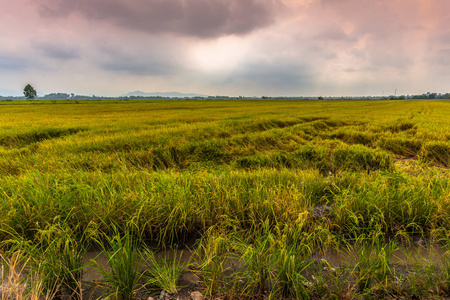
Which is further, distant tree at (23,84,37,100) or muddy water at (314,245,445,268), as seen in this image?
distant tree at (23,84,37,100)

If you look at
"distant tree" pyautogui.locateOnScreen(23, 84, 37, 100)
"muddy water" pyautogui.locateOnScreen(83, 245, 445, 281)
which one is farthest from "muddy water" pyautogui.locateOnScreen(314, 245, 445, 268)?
"distant tree" pyautogui.locateOnScreen(23, 84, 37, 100)

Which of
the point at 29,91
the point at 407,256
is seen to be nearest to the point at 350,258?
the point at 407,256

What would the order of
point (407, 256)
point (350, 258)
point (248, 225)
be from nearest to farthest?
point (407, 256), point (350, 258), point (248, 225)

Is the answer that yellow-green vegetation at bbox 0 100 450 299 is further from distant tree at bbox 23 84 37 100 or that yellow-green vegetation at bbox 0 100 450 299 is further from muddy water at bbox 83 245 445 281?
distant tree at bbox 23 84 37 100

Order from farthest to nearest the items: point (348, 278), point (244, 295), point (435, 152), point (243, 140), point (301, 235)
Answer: point (243, 140)
point (435, 152)
point (301, 235)
point (348, 278)
point (244, 295)

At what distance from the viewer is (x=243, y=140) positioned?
7.24 metres

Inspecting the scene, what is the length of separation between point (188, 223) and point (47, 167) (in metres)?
4.07

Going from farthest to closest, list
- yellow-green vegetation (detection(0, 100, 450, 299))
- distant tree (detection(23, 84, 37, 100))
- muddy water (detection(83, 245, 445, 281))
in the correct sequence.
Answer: distant tree (detection(23, 84, 37, 100)) → muddy water (detection(83, 245, 445, 281)) → yellow-green vegetation (detection(0, 100, 450, 299))

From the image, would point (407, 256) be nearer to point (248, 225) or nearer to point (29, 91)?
point (248, 225)

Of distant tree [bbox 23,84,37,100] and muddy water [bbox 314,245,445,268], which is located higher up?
distant tree [bbox 23,84,37,100]

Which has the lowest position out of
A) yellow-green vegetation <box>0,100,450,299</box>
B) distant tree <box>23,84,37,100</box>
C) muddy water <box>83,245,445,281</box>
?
muddy water <box>83,245,445,281</box>

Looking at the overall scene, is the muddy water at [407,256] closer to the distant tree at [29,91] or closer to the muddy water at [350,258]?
the muddy water at [350,258]

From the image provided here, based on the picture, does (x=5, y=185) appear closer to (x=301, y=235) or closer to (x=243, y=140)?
(x=301, y=235)

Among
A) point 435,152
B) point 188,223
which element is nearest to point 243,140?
point 188,223
